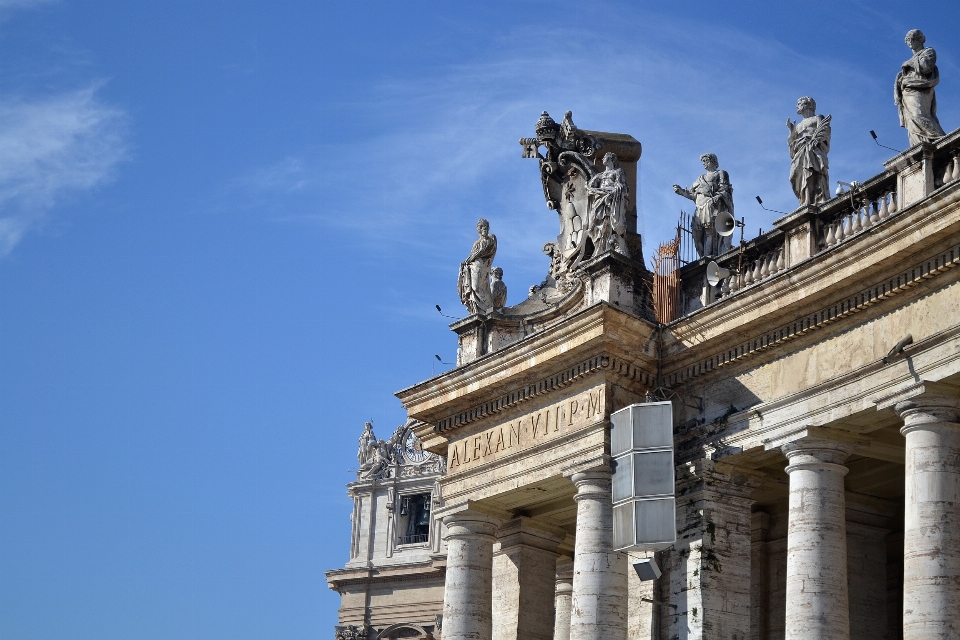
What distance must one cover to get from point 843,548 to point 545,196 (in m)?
10.3

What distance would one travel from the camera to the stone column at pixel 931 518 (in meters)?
20.1

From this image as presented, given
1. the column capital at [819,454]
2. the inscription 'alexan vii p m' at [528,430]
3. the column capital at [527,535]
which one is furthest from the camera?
the column capital at [527,535]

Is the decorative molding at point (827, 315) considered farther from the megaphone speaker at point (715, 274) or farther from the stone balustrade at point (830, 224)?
the megaphone speaker at point (715, 274)

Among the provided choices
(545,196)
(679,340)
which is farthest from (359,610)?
(679,340)

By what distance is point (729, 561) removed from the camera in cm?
2417

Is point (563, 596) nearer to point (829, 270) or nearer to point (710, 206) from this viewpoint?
point (710, 206)

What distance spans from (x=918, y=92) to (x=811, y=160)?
6.93ft

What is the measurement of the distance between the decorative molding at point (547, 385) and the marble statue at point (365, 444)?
3900 centimetres

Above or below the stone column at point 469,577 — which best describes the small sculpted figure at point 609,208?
above

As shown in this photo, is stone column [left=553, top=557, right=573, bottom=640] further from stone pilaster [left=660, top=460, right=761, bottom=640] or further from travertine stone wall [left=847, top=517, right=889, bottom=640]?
travertine stone wall [left=847, top=517, right=889, bottom=640]

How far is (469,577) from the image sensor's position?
1067 inches

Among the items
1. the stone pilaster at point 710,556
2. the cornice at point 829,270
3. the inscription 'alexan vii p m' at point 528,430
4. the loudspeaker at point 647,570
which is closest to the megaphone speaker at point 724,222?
the cornice at point 829,270

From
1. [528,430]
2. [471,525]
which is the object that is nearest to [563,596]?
[471,525]

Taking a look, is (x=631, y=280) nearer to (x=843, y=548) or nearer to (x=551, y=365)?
(x=551, y=365)
